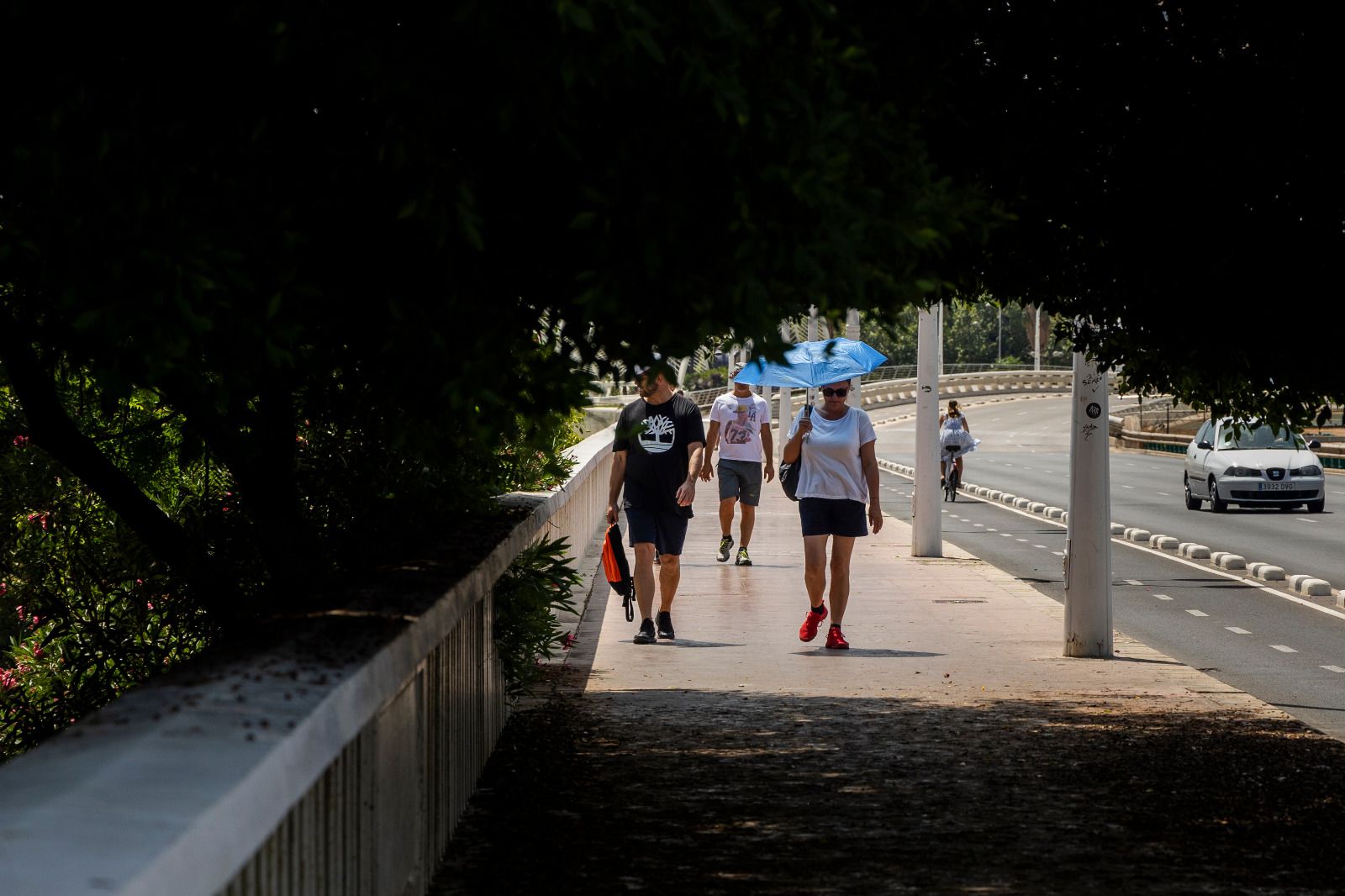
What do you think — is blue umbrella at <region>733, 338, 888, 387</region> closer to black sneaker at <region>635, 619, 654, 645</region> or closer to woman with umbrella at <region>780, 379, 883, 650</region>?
woman with umbrella at <region>780, 379, 883, 650</region>

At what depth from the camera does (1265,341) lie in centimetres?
679

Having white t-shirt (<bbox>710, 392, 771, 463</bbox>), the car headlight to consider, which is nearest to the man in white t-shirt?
white t-shirt (<bbox>710, 392, 771, 463</bbox>)

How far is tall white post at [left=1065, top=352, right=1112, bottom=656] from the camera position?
35.7 feet

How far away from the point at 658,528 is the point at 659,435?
61 centimetres

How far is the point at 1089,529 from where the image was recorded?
10984mm

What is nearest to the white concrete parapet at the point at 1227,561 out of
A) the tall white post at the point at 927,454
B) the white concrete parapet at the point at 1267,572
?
the white concrete parapet at the point at 1267,572

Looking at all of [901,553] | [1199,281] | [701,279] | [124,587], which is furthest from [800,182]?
[901,553]

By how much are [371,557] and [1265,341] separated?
3.55 m

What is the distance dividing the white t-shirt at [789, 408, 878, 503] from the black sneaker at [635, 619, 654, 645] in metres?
1.30

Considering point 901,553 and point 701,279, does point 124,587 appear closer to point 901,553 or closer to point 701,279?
point 701,279

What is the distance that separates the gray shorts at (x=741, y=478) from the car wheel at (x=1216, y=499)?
13.3 m

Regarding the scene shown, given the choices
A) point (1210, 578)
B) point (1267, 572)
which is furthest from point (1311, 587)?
point (1210, 578)

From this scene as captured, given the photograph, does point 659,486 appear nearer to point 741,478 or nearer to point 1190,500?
point 741,478

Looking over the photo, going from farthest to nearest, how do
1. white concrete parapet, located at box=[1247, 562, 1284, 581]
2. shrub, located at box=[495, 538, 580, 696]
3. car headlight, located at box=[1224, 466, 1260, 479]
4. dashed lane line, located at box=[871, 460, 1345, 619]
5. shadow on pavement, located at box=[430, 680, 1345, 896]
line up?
car headlight, located at box=[1224, 466, 1260, 479] < white concrete parapet, located at box=[1247, 562, 1284, 581] < dashed lane line, located at box=[871, 460, 1345, 619] < shrub, located at box=[495, 538, 580, 696] < shadow on pavement, located at box=[430, 680, 1345, 896]
